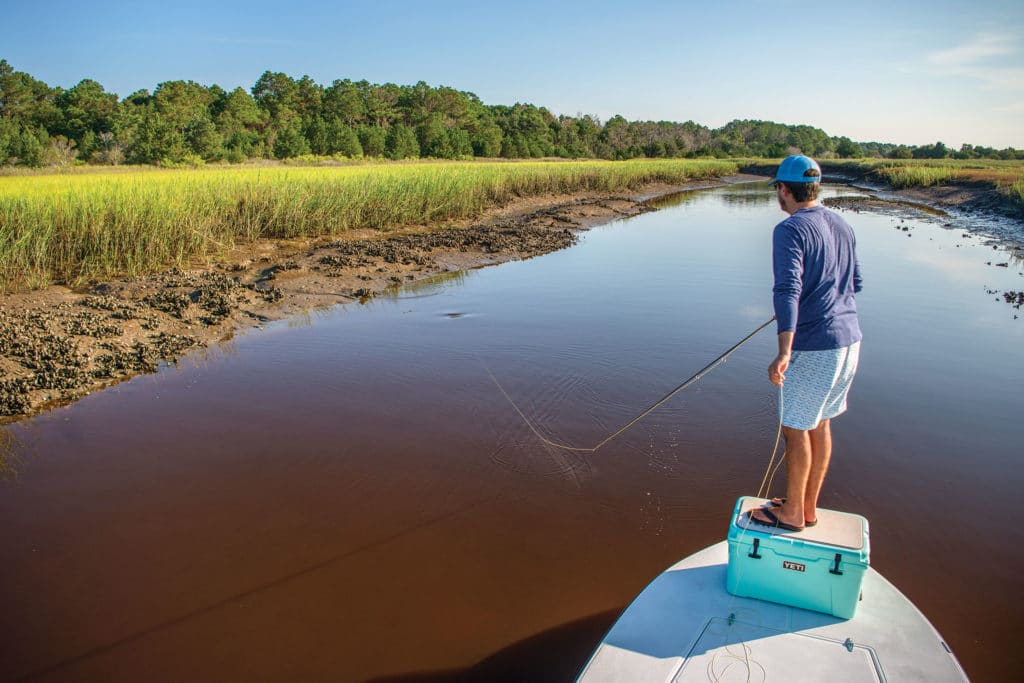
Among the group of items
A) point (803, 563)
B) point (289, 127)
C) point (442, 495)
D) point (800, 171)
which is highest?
point (289, 127)

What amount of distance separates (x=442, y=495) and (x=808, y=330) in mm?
2540

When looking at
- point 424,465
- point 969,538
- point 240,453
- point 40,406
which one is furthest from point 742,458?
point 40,406

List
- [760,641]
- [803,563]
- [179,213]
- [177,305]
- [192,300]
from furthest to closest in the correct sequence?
[179,213]
[192,300]
[177,305]
[803,563]
[760,641]

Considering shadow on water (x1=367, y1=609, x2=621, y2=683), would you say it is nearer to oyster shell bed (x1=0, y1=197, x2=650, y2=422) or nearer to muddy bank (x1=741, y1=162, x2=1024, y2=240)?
oyster shell bed (x1=0, y1=197, x2=650, y2=422)

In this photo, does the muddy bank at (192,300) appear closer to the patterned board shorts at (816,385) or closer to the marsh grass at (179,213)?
the marsh grass at (179,213)

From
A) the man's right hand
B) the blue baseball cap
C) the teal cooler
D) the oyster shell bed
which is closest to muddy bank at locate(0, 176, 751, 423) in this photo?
the oyster shell bed

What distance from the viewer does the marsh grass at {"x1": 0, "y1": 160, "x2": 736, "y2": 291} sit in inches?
325

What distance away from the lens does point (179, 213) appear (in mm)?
9820

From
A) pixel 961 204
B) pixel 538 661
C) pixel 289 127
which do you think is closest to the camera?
pixel 538 661

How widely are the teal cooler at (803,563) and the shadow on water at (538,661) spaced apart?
0.73m

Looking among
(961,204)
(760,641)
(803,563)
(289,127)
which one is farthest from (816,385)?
(289,127)

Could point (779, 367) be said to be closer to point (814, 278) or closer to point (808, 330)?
point (808, 330)

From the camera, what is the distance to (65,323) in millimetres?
6648

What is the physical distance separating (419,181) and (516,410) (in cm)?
1170
